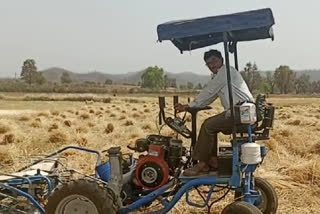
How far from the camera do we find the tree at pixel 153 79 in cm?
15388

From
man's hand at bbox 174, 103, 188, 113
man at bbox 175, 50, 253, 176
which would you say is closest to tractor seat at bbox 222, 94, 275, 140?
man at bbox 175, 50, 253, 176

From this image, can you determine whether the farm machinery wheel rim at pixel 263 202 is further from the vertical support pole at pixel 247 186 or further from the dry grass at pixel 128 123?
the dry grass at pixel 128 123

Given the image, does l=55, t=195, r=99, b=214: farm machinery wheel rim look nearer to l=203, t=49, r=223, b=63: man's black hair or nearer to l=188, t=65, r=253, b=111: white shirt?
l=188, t=65, r=253, b=111: white shirt

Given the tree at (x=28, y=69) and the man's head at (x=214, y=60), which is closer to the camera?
the man's head at (x=214, y=60)

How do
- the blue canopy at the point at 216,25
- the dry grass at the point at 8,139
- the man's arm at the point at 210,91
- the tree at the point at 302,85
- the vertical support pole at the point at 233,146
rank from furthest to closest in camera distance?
1. the tree at the point at 302,85
2. the dry grass at the point at 8,139
3. the man's arm at the point at 210,91
4. the vertical support pole at the point at 233,146
5. the blue canopy at the point at 216,25

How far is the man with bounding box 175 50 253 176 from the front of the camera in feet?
21.5

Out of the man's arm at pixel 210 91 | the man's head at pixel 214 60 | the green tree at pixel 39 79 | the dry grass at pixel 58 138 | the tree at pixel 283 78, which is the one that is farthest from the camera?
the green tree at pixel 39 79

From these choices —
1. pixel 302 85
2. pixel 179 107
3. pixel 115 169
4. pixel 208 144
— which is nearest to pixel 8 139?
pixel 115 169

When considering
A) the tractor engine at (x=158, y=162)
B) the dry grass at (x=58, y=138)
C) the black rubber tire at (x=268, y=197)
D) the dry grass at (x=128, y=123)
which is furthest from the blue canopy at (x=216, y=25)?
the dry grass at (x=128, y=123)

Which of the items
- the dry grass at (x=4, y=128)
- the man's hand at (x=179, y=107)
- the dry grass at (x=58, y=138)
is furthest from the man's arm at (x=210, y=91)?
the dry grass at (x=4, y=128)

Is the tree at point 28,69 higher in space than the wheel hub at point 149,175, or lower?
higher

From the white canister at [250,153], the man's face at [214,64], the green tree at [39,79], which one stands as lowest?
the white canister at [250,153]

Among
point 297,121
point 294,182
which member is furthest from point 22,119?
point 294,182

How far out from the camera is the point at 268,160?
13391mm
